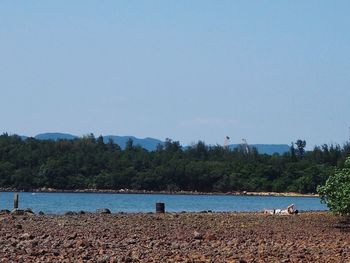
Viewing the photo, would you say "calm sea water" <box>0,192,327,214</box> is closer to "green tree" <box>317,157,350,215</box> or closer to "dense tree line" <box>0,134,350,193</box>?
"green tree" <box>317,157,350,215</box>

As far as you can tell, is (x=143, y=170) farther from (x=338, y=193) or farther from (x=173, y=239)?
(x=173, y=239)

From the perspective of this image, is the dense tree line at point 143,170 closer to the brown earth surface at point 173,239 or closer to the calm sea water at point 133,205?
the calm sea water at point 133,205

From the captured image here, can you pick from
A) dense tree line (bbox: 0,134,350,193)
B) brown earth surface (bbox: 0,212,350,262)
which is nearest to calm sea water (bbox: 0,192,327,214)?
brown earth surface (bbox: 0,212,350,262)

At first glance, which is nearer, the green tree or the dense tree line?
the green tree

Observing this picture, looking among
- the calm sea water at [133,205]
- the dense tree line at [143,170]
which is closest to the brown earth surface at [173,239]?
the calm sea water at [133,205]

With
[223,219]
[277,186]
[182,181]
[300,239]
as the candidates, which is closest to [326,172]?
[277,186]

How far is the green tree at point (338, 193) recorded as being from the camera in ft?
105

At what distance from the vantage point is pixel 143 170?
158000mm

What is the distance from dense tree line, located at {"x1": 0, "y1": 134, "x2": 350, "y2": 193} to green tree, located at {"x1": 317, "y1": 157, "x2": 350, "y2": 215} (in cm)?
10331

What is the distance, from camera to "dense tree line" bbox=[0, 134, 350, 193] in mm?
144125

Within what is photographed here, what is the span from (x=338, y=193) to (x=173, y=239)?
8615 millimetres

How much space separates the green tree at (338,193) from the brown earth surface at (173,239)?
0.80 metres

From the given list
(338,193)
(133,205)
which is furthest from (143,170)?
(338,193)

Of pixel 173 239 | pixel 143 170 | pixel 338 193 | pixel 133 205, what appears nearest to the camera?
pixel 173 239
